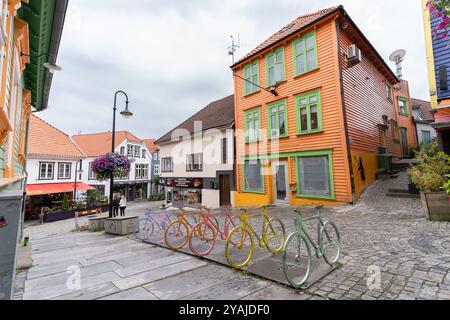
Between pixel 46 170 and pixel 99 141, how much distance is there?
13.6 meters

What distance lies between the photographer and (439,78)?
9805 mm

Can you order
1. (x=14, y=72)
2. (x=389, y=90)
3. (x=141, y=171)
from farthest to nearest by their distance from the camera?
(x=141, y=171)
(x=389, y=90)
(x=14, y=72)

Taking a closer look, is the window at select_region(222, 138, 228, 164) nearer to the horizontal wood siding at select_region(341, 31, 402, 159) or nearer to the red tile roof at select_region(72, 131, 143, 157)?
the horizontal wood siding at select_region(341, 31, 402, 159)

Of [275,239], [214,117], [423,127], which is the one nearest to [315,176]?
[275,239]

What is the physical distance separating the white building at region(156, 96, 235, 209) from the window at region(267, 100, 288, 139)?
12.0 feet

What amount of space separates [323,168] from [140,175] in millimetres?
34027

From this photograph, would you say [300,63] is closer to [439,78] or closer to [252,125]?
[252,125]

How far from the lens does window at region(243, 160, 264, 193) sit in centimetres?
1409

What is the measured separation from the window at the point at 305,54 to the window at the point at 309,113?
1.46m

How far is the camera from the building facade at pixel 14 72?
1700mm

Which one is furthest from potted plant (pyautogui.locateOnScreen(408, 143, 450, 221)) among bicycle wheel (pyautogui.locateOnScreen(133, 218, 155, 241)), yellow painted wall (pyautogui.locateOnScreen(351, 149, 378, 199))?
bicycle wheel (pyautogui.locateOnScreen(133, 218, 155, 241))

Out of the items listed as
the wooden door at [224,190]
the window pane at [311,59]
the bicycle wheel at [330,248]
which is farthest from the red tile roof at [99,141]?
the bicycle wheel at [330,248]

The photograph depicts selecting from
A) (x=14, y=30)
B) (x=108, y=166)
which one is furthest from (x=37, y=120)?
(x=14, y=30)

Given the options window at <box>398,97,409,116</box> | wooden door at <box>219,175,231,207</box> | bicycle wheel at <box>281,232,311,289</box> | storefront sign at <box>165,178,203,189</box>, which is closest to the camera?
bicycle wheel at <box>281,232,311,289</box>
